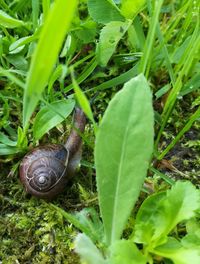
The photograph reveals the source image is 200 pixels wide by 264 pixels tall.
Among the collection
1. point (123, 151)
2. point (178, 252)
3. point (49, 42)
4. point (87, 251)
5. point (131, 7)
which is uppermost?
point (49, 42)

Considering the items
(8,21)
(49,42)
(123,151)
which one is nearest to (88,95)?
(8,21)

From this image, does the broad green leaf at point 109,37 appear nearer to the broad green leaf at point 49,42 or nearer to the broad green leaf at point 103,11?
the broad green leaf at point 103,11

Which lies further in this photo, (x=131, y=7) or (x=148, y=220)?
(x=131, y=7)

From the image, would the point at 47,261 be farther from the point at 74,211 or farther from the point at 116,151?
the point at 116,151

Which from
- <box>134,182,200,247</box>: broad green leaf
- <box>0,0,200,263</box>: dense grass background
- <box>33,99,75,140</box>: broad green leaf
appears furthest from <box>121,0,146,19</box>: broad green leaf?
<box>134,182,200,247</box>: broad green leaf

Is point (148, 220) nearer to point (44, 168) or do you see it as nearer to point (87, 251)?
point (87, 251)

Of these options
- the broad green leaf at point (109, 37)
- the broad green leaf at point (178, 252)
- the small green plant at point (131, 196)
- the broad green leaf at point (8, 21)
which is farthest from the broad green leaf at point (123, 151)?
the broad green leaf at point (8, 21)

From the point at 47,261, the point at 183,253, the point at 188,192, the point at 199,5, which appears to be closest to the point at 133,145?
the point at 188,192
